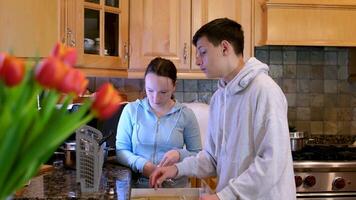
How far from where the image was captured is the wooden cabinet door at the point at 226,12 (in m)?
2.94

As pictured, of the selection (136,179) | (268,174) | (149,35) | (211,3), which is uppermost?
(211,3)

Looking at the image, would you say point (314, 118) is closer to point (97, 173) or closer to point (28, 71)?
point (97, 173)

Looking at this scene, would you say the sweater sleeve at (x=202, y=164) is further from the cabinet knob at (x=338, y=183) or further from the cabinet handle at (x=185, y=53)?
the cabinet handle at (x=185, y=53)

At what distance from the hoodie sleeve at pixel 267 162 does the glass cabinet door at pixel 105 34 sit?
142 cm

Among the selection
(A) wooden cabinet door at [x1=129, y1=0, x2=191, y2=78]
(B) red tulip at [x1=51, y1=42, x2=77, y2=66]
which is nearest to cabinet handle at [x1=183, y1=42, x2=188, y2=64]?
(A) wooden cabinet door at [x1=129, y1=0, x2=191, y2=78]

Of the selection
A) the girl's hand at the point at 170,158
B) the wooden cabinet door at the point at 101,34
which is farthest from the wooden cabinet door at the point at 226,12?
the girl's hand at the point at 170,158

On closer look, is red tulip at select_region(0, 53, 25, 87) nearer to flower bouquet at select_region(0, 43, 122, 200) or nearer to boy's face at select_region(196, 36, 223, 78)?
flower bouquet at select_region(0, 43, 122, 200)

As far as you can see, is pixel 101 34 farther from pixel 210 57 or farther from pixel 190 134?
pixel 210 57

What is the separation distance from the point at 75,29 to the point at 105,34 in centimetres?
26

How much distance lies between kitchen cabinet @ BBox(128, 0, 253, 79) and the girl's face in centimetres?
96

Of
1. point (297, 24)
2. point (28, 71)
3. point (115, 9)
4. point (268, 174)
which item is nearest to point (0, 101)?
point (28, 71)

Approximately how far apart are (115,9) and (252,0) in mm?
857

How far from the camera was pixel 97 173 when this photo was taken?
134 centimetres

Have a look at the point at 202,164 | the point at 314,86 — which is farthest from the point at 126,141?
the point at 314,86
